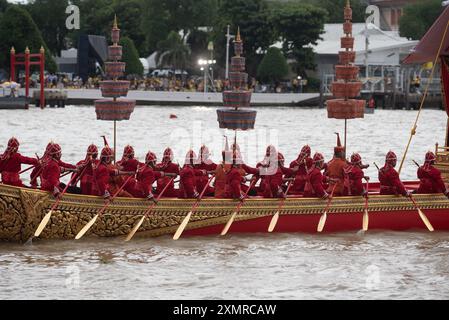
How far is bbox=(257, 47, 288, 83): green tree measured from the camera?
82.4 meters

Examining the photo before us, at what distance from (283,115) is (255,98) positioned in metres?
10.7

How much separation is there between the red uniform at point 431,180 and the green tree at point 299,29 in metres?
62.0

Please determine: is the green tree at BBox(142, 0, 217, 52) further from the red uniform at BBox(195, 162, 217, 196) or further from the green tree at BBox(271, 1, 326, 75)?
the red uniform at BBox(195, 162, 217, 196)

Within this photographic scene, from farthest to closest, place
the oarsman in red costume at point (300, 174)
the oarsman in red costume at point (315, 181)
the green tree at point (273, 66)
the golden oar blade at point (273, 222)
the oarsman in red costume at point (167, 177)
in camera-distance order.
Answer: the green tree at point (273, 66), the oarsman in red costume at point (300, 174), the oarsman in red costume at point (315, 181), the oarsman in red costume at point (167, 177), the golden oar blade at point (273, 222)

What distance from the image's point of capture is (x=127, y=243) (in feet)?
70.9

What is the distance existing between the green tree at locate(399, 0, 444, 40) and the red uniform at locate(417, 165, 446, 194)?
72.0m

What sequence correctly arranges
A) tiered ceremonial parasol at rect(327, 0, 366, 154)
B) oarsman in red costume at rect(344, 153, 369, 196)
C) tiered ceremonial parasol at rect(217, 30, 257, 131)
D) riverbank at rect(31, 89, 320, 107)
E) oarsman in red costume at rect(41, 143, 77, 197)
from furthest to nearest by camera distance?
riverbank at rect(31, 89, 320, 107) < tiered ceremonial parasol at rect(327, 0, 366, 154) < tiered ceremonial parasol at rect(217, 30, 257, 131) < oarsman in red costume at rect(344, 153, 369, 196) < oarsman in red costume at rect(41, 143, 77, 197)

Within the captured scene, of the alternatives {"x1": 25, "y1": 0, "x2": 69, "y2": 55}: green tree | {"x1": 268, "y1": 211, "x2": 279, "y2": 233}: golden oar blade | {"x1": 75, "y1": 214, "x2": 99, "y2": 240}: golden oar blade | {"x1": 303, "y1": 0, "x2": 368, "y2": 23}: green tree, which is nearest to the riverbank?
{"x1": 25, "y1": 0, "x2": 69, "y2": 55}: green tree

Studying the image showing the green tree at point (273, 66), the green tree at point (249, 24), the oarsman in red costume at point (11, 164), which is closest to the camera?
the oarsman in red costume at point (11, 164)

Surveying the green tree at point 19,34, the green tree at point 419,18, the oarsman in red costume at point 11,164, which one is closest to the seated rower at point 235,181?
the oarsman in red costume at point 11,164

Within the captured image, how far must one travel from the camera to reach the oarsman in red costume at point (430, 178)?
76.4 ft

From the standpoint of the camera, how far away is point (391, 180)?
2302cm

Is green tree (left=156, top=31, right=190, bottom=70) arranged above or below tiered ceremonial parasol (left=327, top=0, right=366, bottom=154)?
above

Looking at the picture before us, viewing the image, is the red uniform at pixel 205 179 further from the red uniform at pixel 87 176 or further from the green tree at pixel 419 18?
the green tree at pixel 419 18
